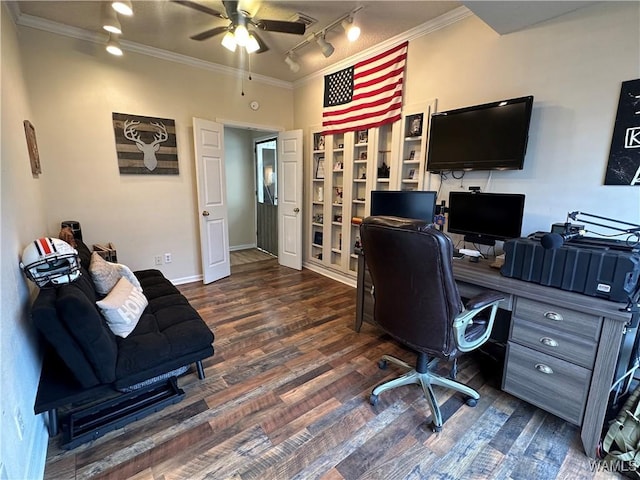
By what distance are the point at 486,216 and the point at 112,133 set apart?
3857 millimetres

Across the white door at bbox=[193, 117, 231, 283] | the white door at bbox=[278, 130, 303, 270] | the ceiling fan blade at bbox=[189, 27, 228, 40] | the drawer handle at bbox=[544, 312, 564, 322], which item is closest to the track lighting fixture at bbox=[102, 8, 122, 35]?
the ceiling fan blade at bbox=[189, 27, 228, 40]

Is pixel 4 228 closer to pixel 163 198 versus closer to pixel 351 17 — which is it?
pixel 163 198

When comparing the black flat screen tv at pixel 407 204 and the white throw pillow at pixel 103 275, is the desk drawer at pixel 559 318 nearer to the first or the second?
the black flat screen tv at pixel 407 204

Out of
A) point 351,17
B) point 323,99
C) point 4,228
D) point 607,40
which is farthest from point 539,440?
point 323,99

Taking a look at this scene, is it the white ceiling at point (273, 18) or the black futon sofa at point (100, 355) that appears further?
the white ceiling at point (273, 18)

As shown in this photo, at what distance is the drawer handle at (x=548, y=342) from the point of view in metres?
1.62

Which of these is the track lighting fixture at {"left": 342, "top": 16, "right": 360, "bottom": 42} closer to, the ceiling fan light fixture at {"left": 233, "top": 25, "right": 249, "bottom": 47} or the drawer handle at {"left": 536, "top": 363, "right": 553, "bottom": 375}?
the ceiling fan light fixture at {"left": 233, "top": 25, "right": 249, "bottom": 47}

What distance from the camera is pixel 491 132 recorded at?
2389mm

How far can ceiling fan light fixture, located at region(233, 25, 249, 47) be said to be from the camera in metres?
2.37

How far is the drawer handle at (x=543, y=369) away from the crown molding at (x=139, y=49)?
4461 millimetres

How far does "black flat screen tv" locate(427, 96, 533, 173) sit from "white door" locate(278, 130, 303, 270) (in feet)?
6.83

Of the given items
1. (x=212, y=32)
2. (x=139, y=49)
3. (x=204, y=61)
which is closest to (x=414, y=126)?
(x=212, y=32)

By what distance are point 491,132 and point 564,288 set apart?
1.40m

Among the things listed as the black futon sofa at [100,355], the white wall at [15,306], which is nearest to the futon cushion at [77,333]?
the black futon sofa at [100,355]
